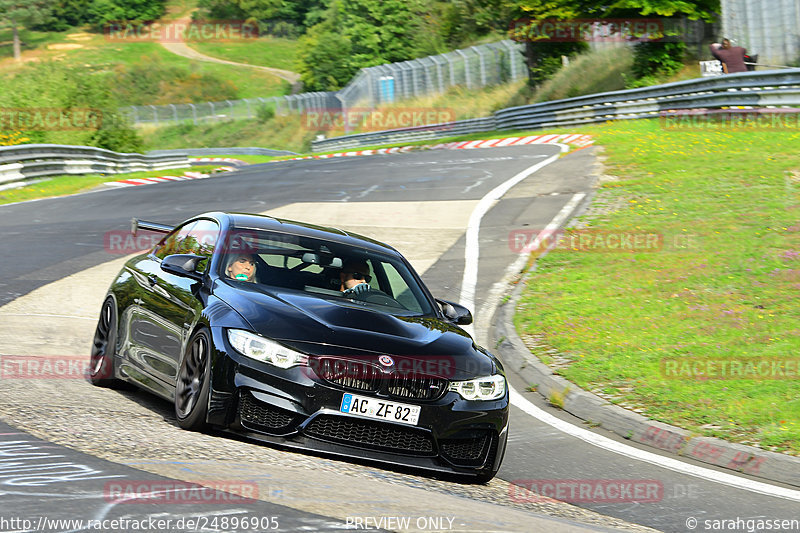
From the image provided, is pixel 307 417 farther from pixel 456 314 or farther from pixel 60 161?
pixel 60 161

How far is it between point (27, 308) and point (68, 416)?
17.7 ft

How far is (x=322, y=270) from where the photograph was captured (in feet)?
23.8

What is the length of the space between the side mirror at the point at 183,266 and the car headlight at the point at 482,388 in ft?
6.65

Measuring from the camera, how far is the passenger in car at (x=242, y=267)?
Result: 6934 mm

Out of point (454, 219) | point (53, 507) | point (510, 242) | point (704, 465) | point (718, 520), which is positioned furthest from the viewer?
point (454, 219)

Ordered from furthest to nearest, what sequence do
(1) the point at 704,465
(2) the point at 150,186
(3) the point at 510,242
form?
1. (2) the point at 150,186
2. (3) the point at 510,242
3. (1) the point at 704,465

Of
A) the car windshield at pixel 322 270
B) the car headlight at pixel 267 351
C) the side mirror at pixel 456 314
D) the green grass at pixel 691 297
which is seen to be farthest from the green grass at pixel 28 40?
the car headlight at pixel 267 351

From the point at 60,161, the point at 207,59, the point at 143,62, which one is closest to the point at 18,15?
the point at 143,62

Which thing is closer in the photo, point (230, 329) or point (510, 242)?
point (230, 329)

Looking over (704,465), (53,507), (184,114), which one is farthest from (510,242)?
(184,114)

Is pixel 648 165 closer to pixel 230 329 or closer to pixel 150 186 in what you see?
pixel 150 186

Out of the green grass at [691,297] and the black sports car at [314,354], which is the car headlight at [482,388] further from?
the green grass at [691,297]

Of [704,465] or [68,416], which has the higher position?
[68,416]

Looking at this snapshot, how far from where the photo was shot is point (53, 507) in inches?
151
